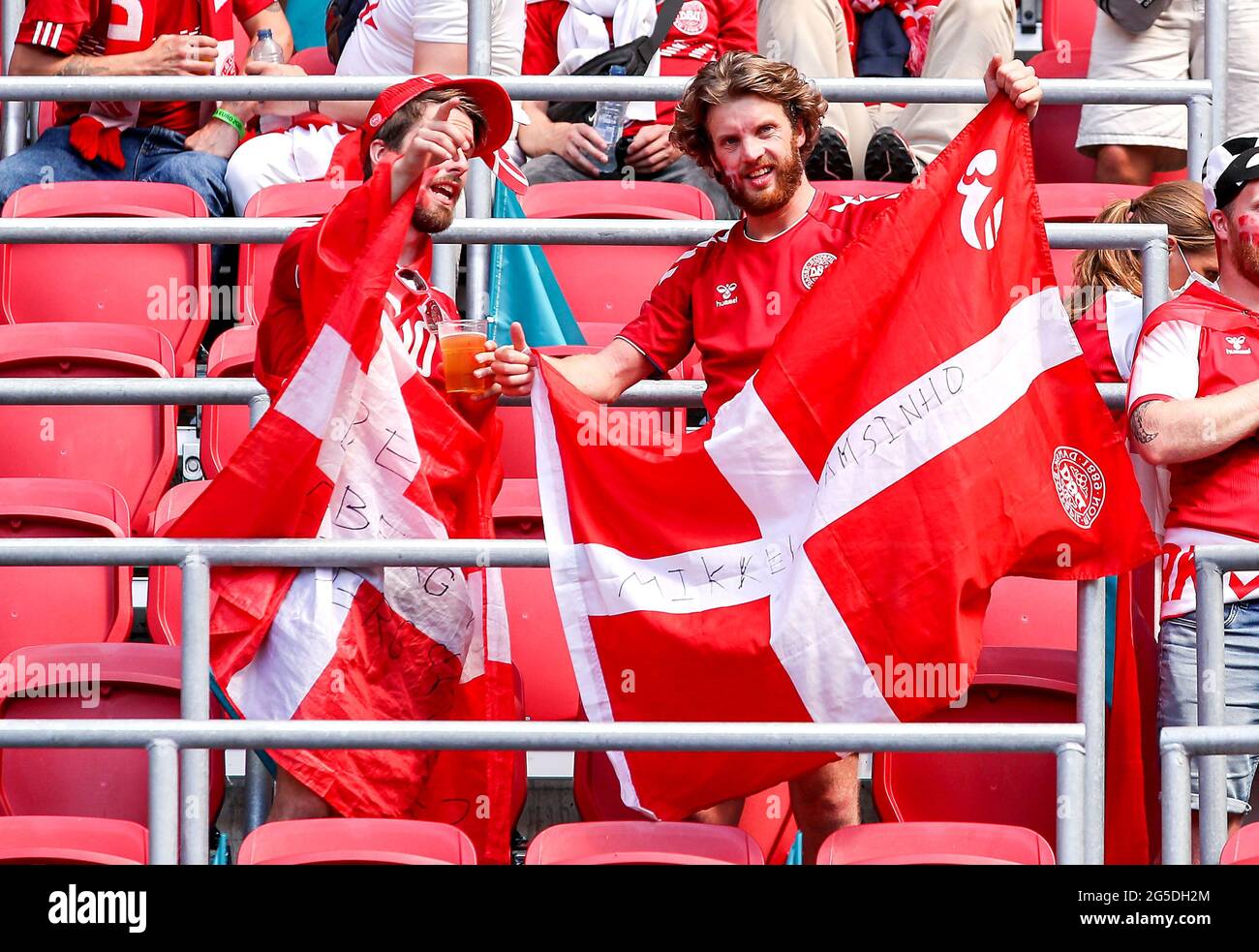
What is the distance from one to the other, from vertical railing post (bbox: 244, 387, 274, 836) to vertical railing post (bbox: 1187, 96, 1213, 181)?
2.10m

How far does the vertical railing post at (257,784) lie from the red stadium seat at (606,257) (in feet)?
6.37

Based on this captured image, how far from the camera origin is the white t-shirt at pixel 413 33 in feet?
17.5

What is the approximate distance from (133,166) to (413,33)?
90 cm

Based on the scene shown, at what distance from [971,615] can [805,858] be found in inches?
22.2

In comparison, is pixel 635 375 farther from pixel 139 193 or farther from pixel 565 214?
pixel 139 193

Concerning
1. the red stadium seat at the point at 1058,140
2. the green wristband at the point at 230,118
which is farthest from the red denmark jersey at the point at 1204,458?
the red stadium seat at the point at 1058,140

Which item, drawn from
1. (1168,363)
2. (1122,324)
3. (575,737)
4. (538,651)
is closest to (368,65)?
(538,651)

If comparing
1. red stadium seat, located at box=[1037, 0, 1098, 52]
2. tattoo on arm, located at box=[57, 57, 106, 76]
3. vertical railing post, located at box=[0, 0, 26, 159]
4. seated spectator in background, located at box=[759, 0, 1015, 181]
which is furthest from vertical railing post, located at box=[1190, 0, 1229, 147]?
vertical railing post, located at box=[0, 0, 26, 159]

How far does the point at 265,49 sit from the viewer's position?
6.01 metres

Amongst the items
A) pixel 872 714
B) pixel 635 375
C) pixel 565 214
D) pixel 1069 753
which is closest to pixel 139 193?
pixel 565 214

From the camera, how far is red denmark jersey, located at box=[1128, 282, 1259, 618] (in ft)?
11.4

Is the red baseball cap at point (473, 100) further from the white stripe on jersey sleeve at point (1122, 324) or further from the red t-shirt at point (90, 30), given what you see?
the red t-shirt at point (90, 30)

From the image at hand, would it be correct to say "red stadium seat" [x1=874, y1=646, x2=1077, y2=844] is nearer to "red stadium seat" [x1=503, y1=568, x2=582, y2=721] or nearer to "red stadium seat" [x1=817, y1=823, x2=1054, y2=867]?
"red stadium seat" [x1=817, y1=823, x2=1054, y2=867]

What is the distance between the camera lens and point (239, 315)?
5.48 meters
